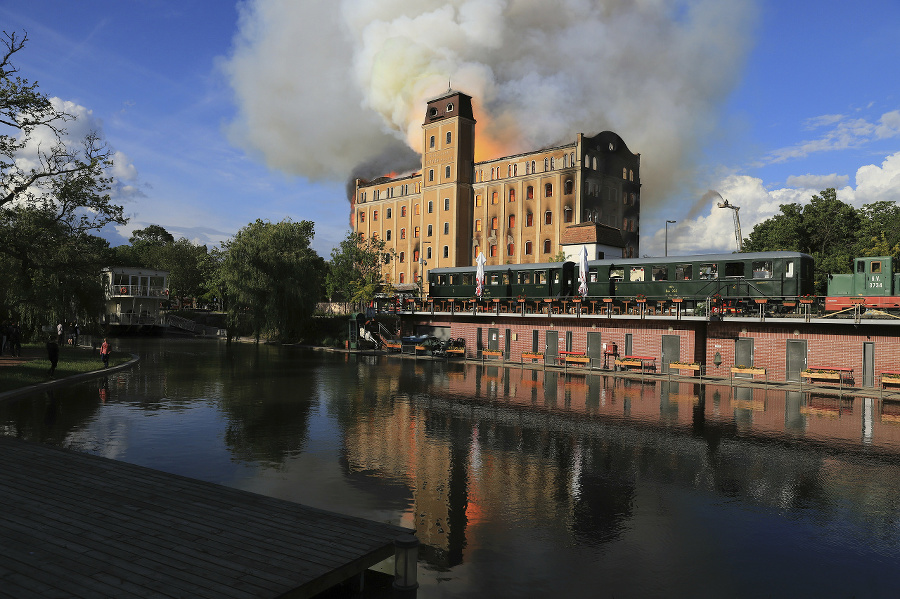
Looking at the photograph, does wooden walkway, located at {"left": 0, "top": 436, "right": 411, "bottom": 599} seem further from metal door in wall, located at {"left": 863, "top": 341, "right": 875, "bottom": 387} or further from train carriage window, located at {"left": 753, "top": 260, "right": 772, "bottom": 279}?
train carriage window, located at {"left": 753, "top": 260, "right": 772, "bottom": 279}

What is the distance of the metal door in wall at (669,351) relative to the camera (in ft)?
112

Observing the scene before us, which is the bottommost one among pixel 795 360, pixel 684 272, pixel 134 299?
pixel 795 360

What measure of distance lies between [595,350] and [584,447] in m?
23.5

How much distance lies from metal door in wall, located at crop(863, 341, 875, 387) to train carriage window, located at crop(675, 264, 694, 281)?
979 cm

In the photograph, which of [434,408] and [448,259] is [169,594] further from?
[448,259]

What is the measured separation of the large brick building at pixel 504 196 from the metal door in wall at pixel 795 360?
41467mm

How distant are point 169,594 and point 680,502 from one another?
9.26 m

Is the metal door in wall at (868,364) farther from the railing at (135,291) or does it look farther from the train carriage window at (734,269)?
the railing at (135,291)

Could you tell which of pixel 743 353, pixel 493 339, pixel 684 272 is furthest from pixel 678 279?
pixel 493 339

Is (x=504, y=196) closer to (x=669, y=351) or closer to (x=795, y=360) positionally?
(x=669, y=351)

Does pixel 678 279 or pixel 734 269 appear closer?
pixel 734 269

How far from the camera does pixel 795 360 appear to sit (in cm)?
3052

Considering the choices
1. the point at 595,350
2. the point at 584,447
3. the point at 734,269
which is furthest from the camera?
the point at 595,350

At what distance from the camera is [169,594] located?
591cm
